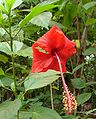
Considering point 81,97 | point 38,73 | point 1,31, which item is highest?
point 1,31

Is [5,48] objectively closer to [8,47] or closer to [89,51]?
[8,47]

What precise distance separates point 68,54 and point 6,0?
248 mm

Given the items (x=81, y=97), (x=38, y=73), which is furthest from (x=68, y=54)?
(x=81, y=97)

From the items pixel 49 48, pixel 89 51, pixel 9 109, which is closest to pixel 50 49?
pixel 49 48

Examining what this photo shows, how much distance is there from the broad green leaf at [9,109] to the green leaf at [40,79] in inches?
2.6

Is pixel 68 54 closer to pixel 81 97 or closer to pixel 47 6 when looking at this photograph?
pixel 47 6

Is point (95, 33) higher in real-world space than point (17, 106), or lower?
higher

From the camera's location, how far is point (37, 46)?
3.03 feet

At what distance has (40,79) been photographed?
2.91 feet

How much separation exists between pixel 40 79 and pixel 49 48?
0.11 meters

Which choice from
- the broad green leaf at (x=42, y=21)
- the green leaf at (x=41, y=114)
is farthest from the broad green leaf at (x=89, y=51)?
the green leaf at (x=41, y=114)

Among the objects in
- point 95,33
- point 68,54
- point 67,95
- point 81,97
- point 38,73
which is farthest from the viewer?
point 95,33

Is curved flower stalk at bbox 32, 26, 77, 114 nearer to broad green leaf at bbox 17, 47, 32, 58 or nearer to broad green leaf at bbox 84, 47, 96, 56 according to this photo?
broad green leaf at bbox 17, 47, 32, 58

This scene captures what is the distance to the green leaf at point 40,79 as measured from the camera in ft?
2.72
